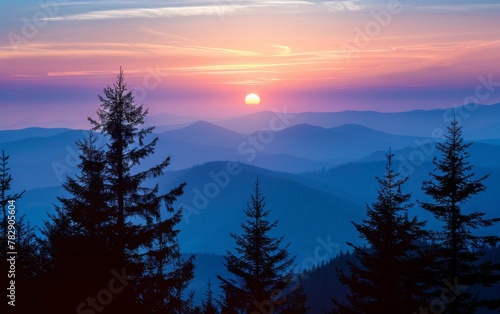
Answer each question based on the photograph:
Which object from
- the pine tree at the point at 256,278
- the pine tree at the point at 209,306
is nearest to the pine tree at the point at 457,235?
the pine tree at the point at 256,278

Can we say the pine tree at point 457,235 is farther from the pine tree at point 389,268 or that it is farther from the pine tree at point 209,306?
the pine tree at point 209,306

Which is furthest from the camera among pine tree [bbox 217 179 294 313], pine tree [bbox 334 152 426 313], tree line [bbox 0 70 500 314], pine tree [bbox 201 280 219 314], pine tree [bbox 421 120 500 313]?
pine tree [bbox 201 280 219 314]

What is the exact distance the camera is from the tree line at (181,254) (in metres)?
12.0

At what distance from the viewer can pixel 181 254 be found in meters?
20.4

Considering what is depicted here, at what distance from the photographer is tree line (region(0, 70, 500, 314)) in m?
12.0

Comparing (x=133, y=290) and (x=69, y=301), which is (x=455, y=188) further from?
(x=69, y=301)

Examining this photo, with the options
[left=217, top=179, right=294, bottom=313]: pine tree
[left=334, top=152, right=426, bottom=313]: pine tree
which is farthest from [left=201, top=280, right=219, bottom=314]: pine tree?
[left=334, top=152, right=426, bottom=313]: pine tree

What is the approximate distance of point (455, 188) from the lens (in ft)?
66.9

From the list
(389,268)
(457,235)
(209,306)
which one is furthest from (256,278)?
(457,235)

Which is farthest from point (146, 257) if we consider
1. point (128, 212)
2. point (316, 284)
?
point (316, 284)

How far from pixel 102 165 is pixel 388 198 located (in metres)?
11.8

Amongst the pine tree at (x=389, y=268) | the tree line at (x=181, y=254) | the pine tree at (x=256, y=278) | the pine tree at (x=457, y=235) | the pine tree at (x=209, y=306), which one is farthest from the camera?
the pine tree at (x=209, y=306)

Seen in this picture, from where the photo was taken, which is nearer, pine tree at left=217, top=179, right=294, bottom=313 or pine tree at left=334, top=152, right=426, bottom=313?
pine tree at left=334, top=152, right=426, bottom=313

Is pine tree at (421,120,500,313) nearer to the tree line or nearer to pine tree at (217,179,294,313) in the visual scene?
the tree line
